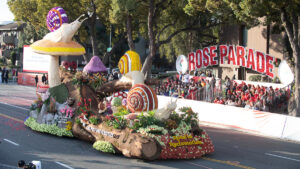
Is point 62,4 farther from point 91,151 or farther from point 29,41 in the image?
point 91,151

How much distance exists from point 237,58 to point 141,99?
15926 mm

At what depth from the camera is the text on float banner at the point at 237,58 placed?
25875 millimetres

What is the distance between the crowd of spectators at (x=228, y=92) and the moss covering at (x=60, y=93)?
10.2 meters

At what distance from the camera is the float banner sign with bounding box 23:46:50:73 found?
39281mm

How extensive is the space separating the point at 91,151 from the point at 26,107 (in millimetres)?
12395

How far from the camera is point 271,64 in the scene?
25547 millimetres

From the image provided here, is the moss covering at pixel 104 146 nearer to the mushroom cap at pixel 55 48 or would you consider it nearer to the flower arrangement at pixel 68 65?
the mushroom cap at pixel 55 48

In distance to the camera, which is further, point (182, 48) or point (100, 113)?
point (182, 48)

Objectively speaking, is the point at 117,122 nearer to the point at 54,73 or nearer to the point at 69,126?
the point at 69,126

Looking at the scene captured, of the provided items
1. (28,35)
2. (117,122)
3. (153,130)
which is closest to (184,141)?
(153,130)

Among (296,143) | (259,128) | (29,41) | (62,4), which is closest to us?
(296,143)

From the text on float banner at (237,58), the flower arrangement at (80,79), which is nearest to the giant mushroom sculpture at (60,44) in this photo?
the flower arrangement at (80,79)

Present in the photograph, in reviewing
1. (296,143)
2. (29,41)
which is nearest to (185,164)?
(296,143)

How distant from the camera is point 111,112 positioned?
1593 cm
